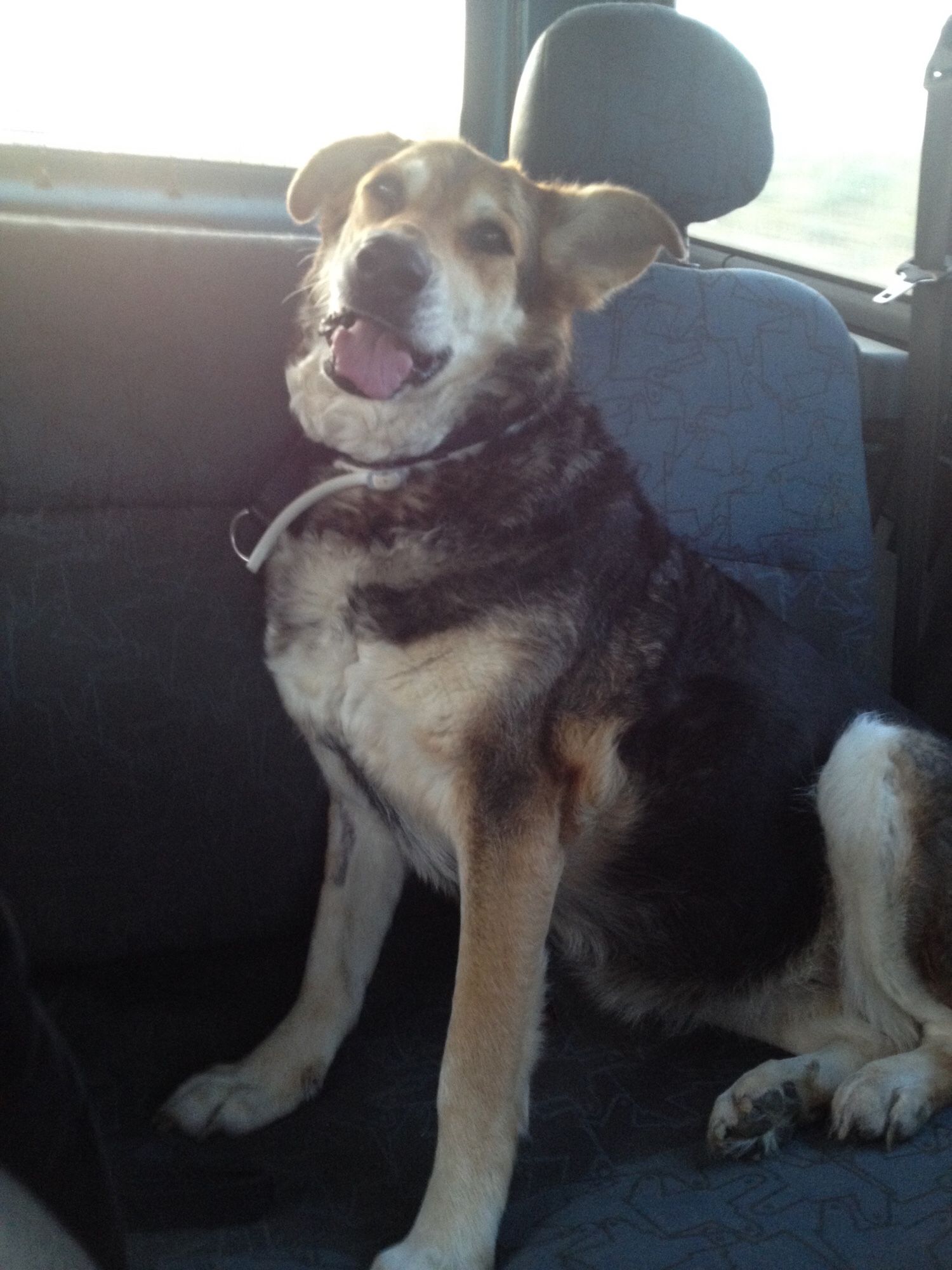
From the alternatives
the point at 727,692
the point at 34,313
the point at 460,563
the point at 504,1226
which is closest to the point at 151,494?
the point at 34,313

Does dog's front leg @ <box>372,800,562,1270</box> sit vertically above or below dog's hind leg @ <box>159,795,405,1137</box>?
above

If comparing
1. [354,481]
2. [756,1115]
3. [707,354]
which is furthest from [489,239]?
[756,1115]

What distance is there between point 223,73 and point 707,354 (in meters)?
1.40

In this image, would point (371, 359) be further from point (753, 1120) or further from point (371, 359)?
point (753, 1120)

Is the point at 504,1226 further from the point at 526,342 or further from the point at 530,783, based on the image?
the point at 526,342

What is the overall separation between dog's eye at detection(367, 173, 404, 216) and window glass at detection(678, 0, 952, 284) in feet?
4.37

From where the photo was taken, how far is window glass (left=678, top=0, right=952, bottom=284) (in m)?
2.74

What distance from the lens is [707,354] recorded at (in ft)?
7.47

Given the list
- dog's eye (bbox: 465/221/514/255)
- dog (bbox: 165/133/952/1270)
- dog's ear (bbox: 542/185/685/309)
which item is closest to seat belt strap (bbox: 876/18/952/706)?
dog (bbox: 165/133/952/1270)

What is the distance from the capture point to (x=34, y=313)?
1.78 meters

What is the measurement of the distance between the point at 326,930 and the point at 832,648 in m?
1.12

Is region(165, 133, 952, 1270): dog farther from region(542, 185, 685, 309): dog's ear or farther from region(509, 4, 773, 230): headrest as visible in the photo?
region(509, 4, 773, 230): headrest

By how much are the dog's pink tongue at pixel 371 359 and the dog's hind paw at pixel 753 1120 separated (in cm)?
106

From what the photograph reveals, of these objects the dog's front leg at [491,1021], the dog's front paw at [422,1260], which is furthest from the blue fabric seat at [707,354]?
the dog's front paw at [422,1260]
